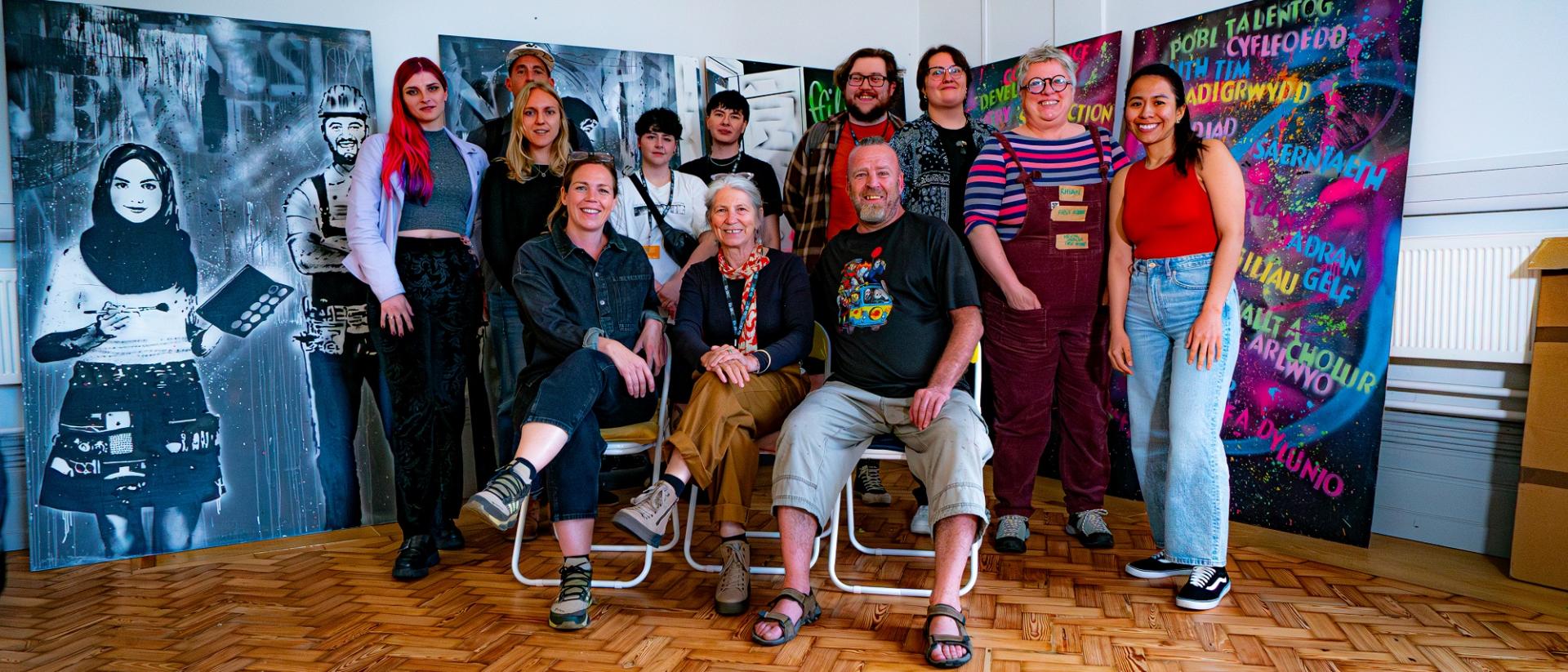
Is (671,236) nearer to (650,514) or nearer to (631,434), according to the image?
(631,434)

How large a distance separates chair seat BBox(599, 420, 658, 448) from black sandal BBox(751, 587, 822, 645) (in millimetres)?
608

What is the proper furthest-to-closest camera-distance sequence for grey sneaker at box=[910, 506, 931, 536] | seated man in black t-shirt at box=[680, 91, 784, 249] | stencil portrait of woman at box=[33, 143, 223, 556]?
seated man in black t-shirt at box=[680, 91, 784, 249]
grey sneaker at box=[910, 506, 931, 536]
stencil portrait of woman at box=[33, 143, 223, 556]

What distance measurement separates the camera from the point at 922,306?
2.72 metres

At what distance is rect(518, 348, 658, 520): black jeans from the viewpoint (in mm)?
Answer: 2568

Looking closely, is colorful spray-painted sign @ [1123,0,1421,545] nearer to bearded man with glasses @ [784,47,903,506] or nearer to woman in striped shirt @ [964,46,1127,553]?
woman in striped shirt @ [964,46,1127,553]

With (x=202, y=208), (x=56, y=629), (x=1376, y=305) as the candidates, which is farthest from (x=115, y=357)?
(x=1376, y=305)

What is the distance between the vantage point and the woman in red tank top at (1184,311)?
2.57 m

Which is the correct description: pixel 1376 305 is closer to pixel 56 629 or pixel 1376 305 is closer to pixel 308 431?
pixel 308 431

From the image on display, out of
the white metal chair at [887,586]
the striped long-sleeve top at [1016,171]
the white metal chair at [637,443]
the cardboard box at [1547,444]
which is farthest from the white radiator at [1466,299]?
the white metal chair at [637,443]

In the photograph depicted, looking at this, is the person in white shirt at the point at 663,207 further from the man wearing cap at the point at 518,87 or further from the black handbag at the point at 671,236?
the man wearing cap at the point at 518,87

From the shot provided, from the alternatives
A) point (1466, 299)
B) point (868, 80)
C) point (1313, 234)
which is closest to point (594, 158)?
point (868, 80)

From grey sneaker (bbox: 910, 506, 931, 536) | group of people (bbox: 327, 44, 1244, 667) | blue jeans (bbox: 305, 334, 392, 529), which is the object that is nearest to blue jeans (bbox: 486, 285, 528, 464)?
group of people (bbox: 327, 44, 1244, 667)

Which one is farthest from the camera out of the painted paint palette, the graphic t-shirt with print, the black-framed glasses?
the painted paint palette

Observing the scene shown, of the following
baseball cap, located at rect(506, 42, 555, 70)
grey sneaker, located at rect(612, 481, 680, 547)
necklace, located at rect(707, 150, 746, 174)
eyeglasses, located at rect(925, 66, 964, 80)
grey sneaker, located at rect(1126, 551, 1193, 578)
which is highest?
baseball cap, located at rect(506, 42, 555, 70)
